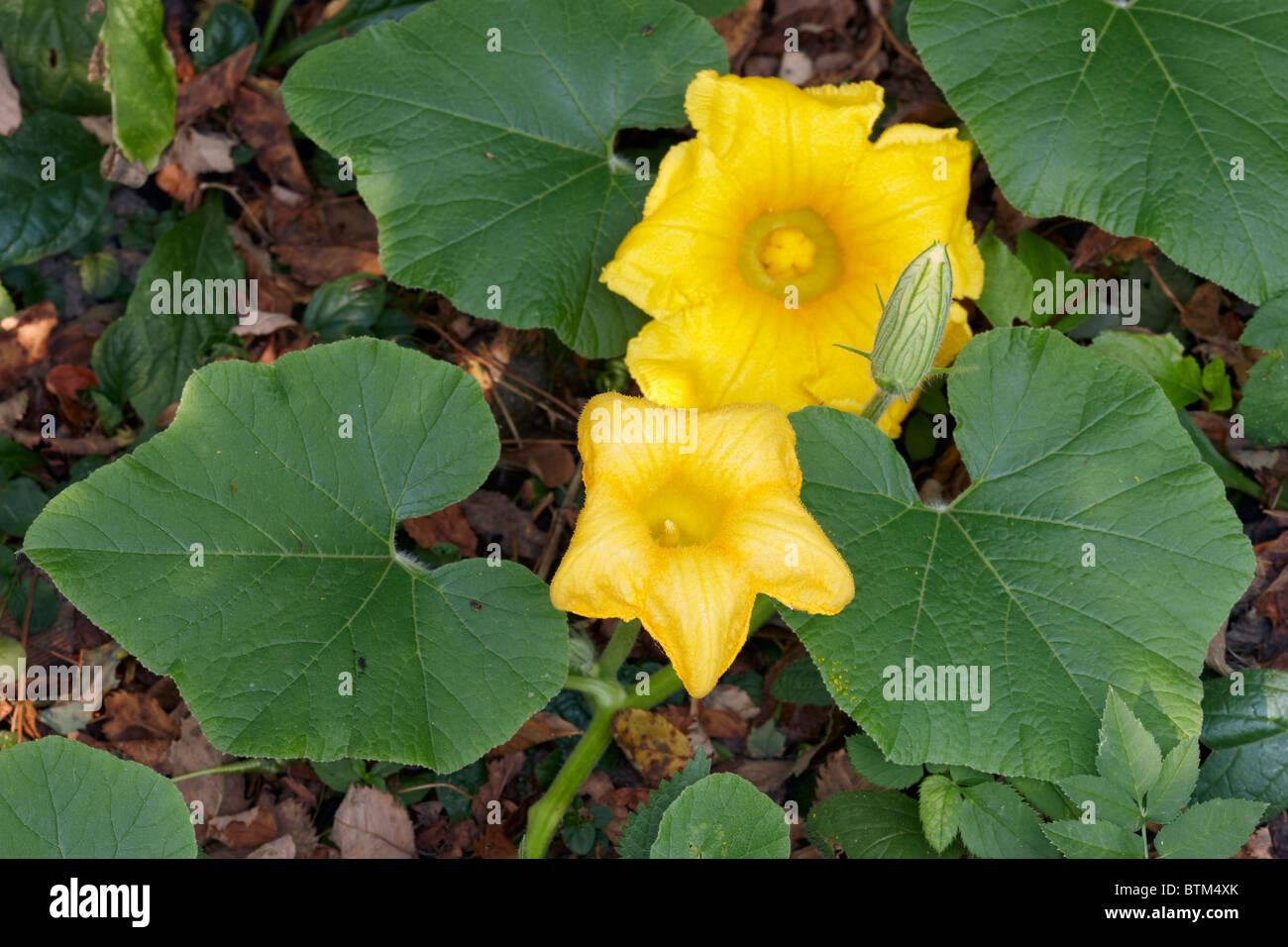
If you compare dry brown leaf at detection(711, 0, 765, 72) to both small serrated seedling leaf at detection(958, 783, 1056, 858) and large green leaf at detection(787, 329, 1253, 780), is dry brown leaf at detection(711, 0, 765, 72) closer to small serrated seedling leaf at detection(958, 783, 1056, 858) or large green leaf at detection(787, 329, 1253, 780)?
large green leaf at detection(787, 329, 1253, 780)

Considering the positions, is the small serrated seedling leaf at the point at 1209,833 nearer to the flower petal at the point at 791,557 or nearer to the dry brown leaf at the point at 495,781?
the flower petal at the point at 791,557

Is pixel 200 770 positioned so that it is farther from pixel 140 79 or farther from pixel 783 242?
pixel 783 242

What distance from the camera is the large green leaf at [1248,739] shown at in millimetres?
2916

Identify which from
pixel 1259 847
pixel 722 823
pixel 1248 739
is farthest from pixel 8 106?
pixel 1259 847

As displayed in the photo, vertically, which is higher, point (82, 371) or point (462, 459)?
point (82, 371)

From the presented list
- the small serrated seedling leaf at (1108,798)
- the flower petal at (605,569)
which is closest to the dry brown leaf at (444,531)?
the flower petal at (605,569)

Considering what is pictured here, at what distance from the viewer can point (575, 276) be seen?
316cm

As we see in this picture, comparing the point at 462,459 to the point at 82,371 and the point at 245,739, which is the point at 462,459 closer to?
the point at 245,739

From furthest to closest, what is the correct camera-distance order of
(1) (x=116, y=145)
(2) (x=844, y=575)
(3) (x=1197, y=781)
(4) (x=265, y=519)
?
(1) (x=116, y=145)
(3) (x=1197, y=781)
(4) (x=265, y=519)
(2) (x=844, y=575)

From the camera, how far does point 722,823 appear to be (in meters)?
2.52

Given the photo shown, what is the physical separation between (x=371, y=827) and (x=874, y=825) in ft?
4.76

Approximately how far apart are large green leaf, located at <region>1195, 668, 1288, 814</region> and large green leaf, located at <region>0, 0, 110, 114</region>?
12.9 feet

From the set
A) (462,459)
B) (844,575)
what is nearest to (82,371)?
(462,459)

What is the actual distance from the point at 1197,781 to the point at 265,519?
2.54 meters
